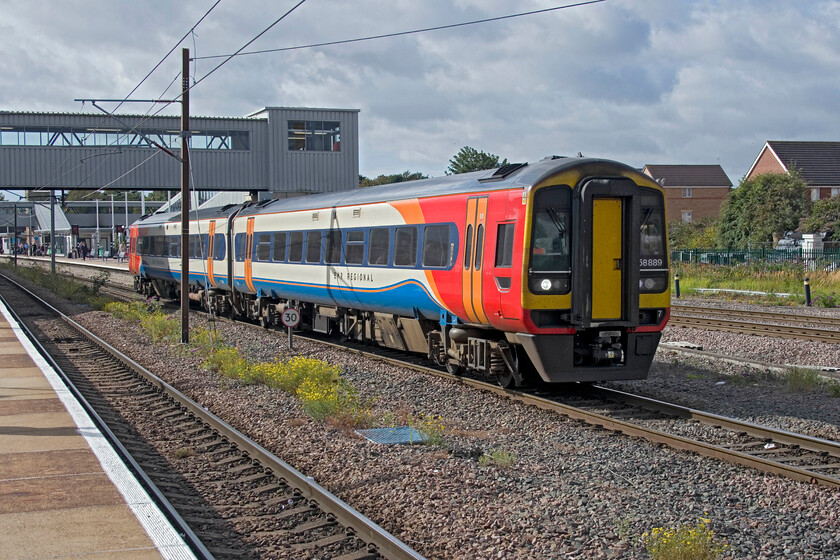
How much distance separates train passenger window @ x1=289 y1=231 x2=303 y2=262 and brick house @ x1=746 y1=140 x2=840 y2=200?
4747cm

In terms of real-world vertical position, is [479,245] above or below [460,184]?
below

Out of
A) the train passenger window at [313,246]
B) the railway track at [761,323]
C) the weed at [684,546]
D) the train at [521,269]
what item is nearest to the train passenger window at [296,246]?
the train passenger window at [313,246]

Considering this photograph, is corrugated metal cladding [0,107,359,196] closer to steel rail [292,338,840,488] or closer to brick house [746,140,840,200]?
steel rail [292,338,840,488]

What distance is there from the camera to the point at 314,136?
134 ft

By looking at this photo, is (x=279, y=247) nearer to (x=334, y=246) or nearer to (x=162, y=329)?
(x=334, y=246)

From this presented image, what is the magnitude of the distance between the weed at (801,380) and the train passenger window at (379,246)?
6.45 m

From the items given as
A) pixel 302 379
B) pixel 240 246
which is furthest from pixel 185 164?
pixel 302 379

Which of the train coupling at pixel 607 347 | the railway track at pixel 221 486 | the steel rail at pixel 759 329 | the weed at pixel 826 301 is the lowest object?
the railway track at pixel 221 486

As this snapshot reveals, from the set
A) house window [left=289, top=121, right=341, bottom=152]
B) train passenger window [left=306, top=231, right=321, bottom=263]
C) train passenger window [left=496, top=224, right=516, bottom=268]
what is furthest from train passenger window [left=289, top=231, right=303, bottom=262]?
house window [left=289, top=121, right=341, bottom=152]

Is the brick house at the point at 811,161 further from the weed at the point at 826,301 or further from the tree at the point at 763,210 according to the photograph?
the weed at the point at 826,301

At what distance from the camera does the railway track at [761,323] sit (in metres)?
17.6

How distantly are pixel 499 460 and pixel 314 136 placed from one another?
3441cm

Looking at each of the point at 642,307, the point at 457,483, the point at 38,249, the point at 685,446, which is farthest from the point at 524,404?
the point at 38,249

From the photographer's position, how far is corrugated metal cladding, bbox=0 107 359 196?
37.2m
